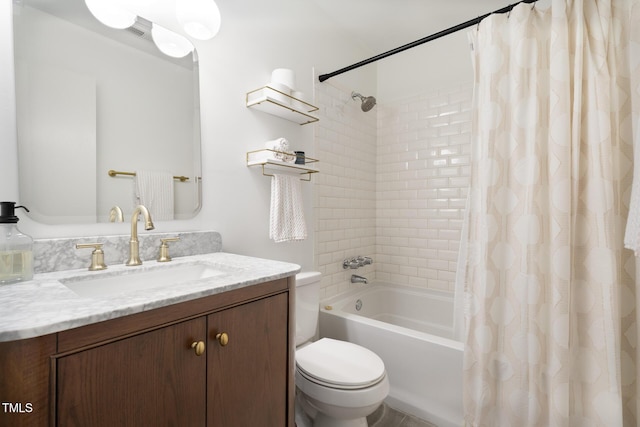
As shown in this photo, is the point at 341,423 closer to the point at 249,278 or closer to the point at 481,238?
the point at 249,278

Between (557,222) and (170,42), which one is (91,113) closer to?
(170,42)

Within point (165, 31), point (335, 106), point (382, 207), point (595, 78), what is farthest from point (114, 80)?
point (382, 207)

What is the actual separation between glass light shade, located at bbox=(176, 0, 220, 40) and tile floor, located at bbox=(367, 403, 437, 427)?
2098mm

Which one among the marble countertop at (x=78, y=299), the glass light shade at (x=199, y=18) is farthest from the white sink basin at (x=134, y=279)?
the glass light shade at (x=199, y=18)

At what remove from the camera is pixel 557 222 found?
123 centimetres

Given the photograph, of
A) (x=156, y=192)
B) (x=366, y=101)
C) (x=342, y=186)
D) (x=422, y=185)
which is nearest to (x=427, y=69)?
(x=366, y=101)

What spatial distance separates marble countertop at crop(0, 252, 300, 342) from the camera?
553 millimetres

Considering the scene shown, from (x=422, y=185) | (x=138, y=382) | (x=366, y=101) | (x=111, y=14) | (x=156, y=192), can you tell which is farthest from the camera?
(x=422, y=185)

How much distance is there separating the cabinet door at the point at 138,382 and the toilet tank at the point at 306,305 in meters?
0.86

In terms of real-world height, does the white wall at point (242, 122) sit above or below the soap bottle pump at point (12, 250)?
above

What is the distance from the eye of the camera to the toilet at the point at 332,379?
1.25 m

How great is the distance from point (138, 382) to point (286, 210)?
3.84 ft

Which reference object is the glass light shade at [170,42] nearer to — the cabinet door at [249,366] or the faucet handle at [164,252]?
the faucet handle at [164,252]

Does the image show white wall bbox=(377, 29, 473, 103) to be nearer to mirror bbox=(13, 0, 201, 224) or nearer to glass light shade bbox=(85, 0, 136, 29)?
mirror bbox=(13, 0, 201, 224)
